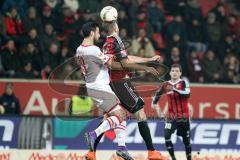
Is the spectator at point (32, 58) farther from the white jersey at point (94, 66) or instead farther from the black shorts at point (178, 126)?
the white jersey at point (94, 66)

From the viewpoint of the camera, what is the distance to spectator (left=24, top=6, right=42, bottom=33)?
22125mm

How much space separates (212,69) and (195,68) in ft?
1.55

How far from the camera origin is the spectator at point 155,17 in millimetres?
24219

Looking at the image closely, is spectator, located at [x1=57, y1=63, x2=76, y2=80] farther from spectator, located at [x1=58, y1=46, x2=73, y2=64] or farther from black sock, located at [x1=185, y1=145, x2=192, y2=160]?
black sock, located at [x1=185, y1=145, x2=192, y2=160]

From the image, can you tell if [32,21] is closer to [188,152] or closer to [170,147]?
[170,147]

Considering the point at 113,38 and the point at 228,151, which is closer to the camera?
the point at 113,38

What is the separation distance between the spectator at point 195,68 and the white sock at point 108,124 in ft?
30.3

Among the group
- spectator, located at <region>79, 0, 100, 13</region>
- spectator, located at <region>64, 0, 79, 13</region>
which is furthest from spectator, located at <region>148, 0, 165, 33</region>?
spectator, located at <region>64, 0, 79, 13</region>

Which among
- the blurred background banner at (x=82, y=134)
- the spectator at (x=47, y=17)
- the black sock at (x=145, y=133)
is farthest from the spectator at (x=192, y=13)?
the black sock at (x=145, y=133)

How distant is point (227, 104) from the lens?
2283cm

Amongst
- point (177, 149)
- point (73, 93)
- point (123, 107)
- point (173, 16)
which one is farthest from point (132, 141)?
point (173, 16)

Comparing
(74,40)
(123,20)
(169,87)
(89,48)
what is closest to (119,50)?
(89,48)

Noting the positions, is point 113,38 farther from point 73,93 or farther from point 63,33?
point 63,33

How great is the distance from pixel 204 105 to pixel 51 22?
453 cm
